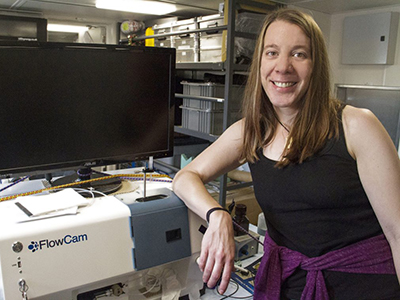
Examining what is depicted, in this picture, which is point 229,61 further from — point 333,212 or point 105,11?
point 105,11

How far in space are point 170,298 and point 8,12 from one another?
3.16 m

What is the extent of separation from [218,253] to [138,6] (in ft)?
8.38

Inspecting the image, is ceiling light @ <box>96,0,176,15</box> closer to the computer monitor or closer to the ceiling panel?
the ceiling panel

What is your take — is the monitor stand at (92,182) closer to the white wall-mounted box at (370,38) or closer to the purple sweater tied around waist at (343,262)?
the purple sweater tied around waist at (343,262)

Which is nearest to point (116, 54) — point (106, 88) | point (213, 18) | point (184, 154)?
point (106, 88)

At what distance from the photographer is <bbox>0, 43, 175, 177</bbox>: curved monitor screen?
0.85 metres

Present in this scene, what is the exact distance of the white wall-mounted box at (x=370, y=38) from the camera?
9.43 feet

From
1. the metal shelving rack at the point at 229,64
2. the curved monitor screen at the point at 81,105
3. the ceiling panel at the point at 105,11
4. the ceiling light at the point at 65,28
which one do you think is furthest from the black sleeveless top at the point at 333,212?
the ceiling light at the point at 65,28

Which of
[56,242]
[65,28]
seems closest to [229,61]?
[56,242]

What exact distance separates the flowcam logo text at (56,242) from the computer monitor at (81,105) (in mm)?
240

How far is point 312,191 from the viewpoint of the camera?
87 centimetres

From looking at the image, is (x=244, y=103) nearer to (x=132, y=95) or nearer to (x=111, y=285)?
(x=132, y=95)

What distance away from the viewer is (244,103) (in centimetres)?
109

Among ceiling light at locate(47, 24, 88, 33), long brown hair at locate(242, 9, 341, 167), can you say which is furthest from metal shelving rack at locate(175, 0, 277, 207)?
ceiling light at locate(47, 24, 88, 33)
